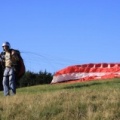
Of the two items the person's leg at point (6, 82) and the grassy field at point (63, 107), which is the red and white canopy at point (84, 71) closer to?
the person's leg at point (6, 82)

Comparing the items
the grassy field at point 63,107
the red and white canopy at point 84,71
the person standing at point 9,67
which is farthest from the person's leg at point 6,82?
the red and white canopy at point 84,71

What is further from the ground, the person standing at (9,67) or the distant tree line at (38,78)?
the distant tree line at (38,78)

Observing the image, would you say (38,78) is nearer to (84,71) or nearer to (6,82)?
(84,71)

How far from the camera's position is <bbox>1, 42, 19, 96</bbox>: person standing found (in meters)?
16.8

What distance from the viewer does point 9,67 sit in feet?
55.5

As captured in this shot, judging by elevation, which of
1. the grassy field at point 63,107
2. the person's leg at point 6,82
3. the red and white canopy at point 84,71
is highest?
the red and white canopy at point 84,71

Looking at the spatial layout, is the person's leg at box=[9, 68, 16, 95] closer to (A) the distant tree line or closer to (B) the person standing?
(B) the person standing

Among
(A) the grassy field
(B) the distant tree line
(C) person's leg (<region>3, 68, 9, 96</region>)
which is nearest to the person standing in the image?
(C) person's leg (<region>3, 68, 9, 96</region>)

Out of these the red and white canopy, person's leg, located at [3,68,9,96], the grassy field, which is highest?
the red and white canopy

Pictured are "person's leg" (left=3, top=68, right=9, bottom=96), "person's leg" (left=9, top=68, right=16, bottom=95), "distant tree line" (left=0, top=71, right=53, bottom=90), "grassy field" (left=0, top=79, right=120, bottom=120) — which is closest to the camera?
"grassy field" (left=0, top=79, right=120, bottom=120)

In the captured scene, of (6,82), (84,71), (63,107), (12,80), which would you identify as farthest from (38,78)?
(63,107)

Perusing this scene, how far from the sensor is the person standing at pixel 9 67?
659 inches

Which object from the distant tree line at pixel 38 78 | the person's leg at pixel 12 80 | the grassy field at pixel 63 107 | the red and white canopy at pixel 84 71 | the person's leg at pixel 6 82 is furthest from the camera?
the distant tree line at pixel 38 78

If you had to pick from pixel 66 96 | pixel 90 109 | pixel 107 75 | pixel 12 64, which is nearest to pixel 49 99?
pixel 66 96
